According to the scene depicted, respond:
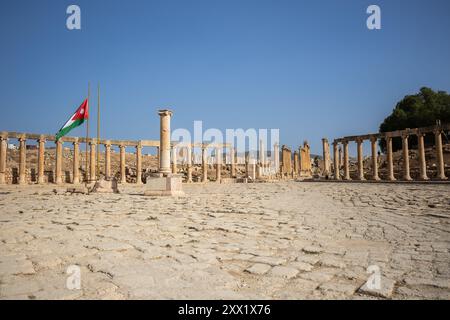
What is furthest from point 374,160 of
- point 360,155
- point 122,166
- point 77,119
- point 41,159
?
point 41,159

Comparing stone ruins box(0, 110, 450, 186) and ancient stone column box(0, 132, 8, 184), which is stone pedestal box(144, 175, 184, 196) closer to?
stone ruins box(0, 110, 450, 186)

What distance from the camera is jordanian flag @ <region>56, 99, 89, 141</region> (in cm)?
1778

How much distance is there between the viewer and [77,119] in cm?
1795

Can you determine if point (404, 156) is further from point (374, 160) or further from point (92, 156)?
point (92, 156)

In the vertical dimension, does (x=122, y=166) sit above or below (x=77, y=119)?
below


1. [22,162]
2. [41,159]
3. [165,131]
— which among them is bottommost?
[22,162]

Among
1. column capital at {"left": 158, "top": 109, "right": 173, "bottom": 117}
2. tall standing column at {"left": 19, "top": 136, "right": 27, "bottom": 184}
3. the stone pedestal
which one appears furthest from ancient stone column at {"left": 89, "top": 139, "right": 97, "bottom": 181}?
the stone pedestal

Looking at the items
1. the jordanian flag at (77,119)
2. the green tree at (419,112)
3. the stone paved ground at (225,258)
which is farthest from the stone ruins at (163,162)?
the green tree at (419,112)

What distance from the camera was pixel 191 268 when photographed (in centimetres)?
356

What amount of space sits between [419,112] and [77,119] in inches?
1866

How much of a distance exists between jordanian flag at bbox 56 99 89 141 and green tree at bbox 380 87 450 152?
45728 mm

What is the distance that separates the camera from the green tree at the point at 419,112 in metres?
45.5

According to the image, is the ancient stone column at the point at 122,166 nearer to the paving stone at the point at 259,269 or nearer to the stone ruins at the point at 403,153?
the stone ruins at the point at 403,153
